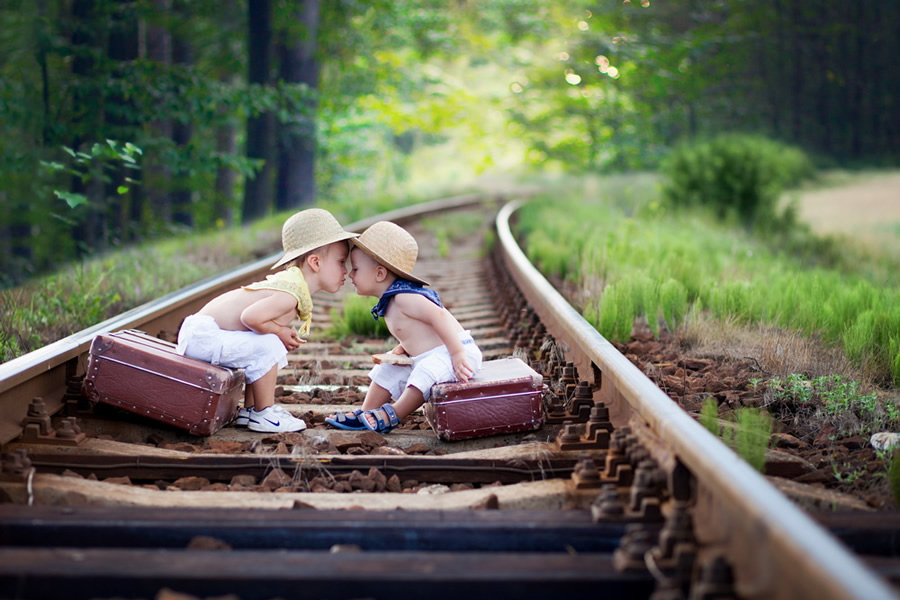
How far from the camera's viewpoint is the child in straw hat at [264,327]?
11.0 feet

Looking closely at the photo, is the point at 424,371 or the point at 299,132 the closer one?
the point at 424,371

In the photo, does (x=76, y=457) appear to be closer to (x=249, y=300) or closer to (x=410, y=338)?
(x=249, y=300)

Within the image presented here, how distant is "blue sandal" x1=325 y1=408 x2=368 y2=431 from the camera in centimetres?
337

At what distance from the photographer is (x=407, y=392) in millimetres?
3377

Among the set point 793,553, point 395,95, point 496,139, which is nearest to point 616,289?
point 793,553

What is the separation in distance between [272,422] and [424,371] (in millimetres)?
610

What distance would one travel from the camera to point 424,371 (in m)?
3.35

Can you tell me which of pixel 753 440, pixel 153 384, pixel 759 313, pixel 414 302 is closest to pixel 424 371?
pixel 414 302

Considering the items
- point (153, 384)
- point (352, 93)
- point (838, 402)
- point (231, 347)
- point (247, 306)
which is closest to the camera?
point (153, 384)

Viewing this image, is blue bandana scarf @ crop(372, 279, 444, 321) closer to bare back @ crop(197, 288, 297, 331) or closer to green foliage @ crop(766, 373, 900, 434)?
Result: bare back @ crop(197, 288, 297, 331)

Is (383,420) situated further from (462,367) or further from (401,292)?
(401,292)

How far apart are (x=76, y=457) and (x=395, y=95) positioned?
20.7 metres

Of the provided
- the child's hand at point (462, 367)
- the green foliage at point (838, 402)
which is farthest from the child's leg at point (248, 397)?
the green foliage at point (838, 402)

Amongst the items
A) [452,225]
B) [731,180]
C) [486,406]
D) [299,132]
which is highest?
[486,406]
